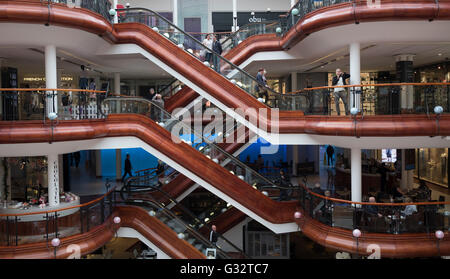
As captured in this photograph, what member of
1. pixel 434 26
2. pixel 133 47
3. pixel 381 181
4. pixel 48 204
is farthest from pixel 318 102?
pixel 48 204

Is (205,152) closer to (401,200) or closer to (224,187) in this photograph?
(224,187)

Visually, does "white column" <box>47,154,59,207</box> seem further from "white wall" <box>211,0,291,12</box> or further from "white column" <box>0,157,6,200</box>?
"white wall" <box>211,0,291,12</box>

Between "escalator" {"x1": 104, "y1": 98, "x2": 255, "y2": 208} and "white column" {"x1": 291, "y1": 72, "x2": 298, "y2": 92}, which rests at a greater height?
"white column" {"x1": 291, "y1": 72, "x2": 298, "y2": 92}

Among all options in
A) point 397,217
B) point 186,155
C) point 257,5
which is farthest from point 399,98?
point 257,5

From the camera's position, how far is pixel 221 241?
1592 cm

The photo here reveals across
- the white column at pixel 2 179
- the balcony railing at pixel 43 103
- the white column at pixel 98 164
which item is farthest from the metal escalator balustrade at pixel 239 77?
the white column at pixel 98 164

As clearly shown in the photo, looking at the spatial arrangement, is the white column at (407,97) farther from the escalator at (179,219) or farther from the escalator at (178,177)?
the escalator at (179,219)

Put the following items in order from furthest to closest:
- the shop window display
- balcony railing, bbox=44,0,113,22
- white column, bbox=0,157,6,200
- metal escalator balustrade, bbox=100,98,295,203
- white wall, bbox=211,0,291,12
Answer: white wall, bbox=211,0,291,12, the shop window display, white column, bbox=0,157,6,200, metal escalator balustrade, bbox=100,98,295,203, balcony railing, bbox=44,0,113,22

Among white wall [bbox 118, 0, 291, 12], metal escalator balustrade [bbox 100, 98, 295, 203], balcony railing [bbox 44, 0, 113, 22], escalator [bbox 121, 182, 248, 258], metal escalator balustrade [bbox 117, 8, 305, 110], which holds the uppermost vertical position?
white wall [bbox 118, 0, 291, 12]

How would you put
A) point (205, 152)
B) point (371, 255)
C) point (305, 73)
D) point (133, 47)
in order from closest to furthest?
1. point (371, 255)
2. point (205, 152)
3. point (133, 47)
4. point (305, 73)

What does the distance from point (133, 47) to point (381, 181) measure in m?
12.9

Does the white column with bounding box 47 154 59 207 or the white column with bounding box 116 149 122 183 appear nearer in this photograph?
the white column with bounding box 47 154 59 207

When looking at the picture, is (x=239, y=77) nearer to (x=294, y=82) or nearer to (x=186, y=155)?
(x=186, y=155)

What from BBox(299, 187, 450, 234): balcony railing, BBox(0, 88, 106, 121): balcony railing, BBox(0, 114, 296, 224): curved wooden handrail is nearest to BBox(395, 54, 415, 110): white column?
BBox(299, 187, 450, 234): balcony railing
